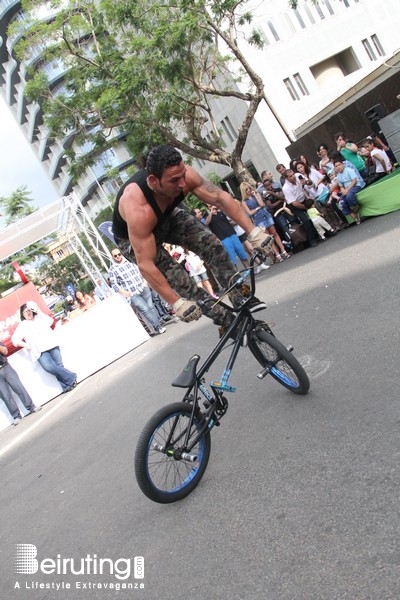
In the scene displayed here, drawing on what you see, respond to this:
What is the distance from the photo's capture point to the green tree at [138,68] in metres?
17.2

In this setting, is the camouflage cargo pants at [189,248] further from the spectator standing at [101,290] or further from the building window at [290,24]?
the building window at [290,24]

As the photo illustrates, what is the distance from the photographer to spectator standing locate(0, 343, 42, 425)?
1017 cm

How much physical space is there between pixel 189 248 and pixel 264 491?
6.95 ft

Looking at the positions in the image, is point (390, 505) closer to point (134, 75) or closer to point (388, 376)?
point (388, 376)

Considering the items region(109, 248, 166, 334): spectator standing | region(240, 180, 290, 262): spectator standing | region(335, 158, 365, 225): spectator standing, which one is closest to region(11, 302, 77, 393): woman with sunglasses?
region(109, 248, 166, 334): spectator standing

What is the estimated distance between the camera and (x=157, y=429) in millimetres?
3521

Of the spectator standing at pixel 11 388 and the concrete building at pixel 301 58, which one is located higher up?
the concrete building at pixel 301 58

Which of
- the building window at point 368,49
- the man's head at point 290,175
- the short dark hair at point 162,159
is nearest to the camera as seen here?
the short dark hair at point 162,159

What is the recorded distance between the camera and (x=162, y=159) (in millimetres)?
3588

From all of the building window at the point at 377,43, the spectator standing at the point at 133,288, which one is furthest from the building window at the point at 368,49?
the spectator standing at the point at 133,288

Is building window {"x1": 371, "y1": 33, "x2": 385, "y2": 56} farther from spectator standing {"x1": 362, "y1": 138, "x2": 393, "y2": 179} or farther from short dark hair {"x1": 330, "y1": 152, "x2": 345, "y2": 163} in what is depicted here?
spectator standing {"x1": 362, "y1": 138, "x2": 393, "y2": 179}

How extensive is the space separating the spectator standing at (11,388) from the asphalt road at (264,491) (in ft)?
11.0

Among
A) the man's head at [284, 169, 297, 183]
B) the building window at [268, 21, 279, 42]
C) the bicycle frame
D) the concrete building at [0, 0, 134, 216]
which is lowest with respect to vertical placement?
the bicycle frame

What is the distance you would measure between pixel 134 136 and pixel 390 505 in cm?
1872
